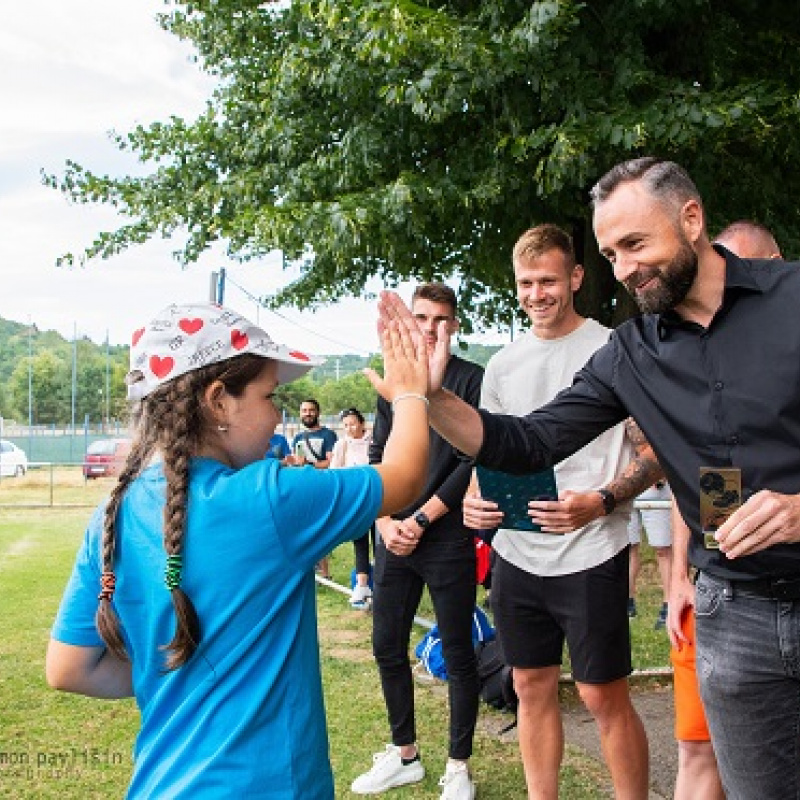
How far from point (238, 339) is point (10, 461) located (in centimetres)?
3438

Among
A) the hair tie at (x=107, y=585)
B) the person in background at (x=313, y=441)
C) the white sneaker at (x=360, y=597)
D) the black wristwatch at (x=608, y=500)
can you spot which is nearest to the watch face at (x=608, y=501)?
the black wristwatch at (x=608, y=500)

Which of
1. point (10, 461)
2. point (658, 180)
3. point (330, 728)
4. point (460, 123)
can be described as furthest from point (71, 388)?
point (658, 180)

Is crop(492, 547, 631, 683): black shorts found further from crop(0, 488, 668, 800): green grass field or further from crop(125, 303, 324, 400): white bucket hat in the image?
crop(125, 303, 324, 400): white bucket hat

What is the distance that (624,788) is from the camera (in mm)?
3578

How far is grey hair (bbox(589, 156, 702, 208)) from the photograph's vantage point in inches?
98.9

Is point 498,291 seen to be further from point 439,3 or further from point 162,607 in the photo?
point 162,607

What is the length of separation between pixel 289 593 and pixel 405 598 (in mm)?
2659

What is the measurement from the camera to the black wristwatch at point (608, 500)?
3.54 m

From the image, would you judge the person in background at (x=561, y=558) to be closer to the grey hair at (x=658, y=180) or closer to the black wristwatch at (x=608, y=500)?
the black wristwatch at (x=608, y=500)

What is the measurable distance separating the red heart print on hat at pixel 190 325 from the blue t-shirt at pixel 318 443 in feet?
33.4

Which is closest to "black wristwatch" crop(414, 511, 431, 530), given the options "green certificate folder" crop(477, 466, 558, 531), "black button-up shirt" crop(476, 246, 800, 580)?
"green certificate folder" crop(477, 466, 558, 531)

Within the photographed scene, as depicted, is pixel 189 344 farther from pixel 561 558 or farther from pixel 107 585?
pixel 561 558

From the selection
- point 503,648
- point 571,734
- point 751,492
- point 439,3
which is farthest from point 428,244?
point 751,492

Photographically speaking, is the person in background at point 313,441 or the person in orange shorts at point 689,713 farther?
the person in background at point 313,441
